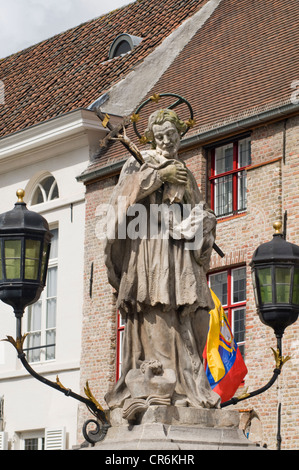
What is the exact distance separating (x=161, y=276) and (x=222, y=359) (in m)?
11.7

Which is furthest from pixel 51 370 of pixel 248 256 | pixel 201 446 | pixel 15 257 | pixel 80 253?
pixel 201 446

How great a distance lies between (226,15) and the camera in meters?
28.3

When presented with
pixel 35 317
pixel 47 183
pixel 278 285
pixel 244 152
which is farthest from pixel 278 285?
pixel 47 183

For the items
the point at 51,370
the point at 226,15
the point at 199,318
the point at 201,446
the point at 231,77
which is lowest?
the point at 201,446

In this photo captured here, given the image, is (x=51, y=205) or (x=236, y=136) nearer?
(x=236, y=136)

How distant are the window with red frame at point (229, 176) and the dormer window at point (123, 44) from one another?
5.86 meters

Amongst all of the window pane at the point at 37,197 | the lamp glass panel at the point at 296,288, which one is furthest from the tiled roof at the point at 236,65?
the lamp glass panel at the point at 296,288

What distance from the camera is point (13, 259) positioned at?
34.1ft

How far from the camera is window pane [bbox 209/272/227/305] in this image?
78.5 ft

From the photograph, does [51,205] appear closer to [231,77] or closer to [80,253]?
[80,253]

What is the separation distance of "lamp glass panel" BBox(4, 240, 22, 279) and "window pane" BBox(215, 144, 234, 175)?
14.2 metres

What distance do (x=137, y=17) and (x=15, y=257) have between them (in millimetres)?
21844

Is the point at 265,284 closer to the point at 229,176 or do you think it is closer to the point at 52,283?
the point at 229,176

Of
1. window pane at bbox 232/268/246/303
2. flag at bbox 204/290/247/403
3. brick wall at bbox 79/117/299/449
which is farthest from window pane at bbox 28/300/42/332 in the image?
flag at bbox 204/290/247/403
